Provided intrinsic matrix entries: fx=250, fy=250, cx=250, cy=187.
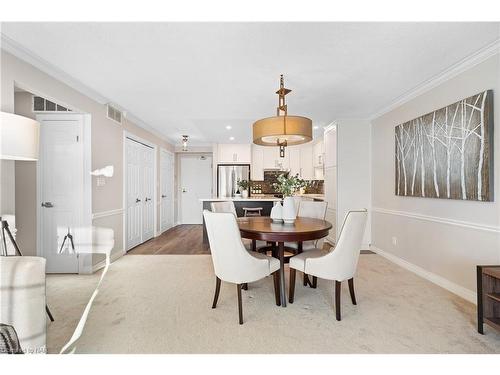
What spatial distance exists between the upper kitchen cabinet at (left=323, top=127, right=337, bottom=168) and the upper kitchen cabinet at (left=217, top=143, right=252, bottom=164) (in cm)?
237

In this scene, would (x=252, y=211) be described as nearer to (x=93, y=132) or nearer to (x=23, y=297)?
(x=93, y=132)

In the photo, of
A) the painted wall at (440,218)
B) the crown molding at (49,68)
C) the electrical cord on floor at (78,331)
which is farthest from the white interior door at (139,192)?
the painted wall at (440,218)

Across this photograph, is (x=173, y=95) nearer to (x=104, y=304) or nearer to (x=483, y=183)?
(x=104, y=304)

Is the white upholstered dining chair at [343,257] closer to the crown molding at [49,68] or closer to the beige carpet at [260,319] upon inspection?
the beige carpet at [260,319]

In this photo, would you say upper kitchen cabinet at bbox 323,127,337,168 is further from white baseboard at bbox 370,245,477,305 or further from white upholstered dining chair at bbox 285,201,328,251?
white baseboard at bbox 370,245,477,305

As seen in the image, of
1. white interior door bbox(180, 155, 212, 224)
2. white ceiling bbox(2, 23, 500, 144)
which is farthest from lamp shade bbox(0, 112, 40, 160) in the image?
white interior door bbox(180, 155, 212, 224)

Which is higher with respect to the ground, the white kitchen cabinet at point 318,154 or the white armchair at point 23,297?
the white kitchen cabinet at point 318,154

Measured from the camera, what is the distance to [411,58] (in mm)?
2402

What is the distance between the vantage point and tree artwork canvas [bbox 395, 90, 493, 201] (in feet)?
7.48

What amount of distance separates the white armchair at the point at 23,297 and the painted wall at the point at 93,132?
1.71 m

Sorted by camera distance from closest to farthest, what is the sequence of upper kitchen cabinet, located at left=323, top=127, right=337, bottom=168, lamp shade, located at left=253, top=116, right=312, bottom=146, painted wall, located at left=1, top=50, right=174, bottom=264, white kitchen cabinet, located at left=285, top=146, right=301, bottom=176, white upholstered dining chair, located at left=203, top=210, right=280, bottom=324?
white upholstered dining chair, located at left=203, top=210, right=280, bottom=324 → painted wall, located at left=1, top=50, right=174, bottom=264 → lamp shade, located at left=253, top=116, right=312, bottom=146 → upper kitchen cabinet, located at left=323, top=127, right=337, bottom=168 → white kitchen cabinet, located at left=285, top=146, right=301, bottom=176

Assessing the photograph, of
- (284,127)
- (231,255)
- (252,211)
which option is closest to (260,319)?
(231,255)

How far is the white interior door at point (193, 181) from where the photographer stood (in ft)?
24.5
